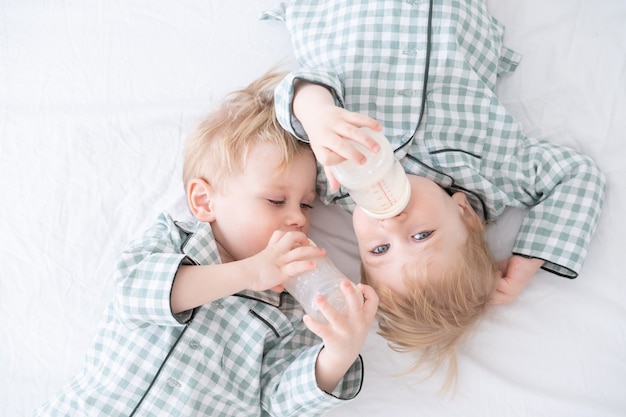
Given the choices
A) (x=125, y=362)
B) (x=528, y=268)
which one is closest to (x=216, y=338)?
(x=125, y=362)

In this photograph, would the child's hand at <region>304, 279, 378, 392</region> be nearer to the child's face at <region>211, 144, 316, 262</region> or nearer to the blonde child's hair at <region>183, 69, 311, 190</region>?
the child's face at <region>211, 144, 316, 262</region>

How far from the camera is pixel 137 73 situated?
2020 mm

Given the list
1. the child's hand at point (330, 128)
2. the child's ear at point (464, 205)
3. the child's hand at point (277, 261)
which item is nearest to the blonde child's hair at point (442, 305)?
the child's ear at point (464, 205)

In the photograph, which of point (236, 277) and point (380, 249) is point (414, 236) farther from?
point (236, 277)

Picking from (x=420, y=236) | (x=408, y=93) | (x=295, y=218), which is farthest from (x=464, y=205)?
(x=295, y=218)

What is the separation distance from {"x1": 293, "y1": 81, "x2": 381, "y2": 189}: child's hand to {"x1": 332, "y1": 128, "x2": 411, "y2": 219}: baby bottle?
3 cm

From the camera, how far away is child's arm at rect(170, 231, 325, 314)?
5.01 ft

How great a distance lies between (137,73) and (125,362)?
0.94m

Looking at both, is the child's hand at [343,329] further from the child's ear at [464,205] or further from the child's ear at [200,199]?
the child's ear at [200,199]

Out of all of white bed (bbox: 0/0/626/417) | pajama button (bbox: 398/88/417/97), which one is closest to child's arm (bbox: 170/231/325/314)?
white bed (bbox: 0/0/626/417)

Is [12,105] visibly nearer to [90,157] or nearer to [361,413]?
[90,157]

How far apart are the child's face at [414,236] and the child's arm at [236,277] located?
156mm

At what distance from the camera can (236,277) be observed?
1524mm

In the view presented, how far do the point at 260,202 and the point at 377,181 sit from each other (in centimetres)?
37
